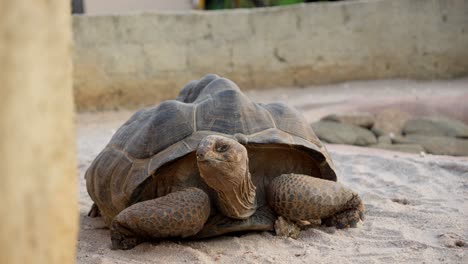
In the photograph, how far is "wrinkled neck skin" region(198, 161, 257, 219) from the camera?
2660mm

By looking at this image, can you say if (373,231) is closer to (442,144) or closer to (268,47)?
(442,144)

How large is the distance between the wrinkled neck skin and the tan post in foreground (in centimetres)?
132

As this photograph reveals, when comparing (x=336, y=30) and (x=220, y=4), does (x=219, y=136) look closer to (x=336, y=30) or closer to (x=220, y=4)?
(x=336, y=30)

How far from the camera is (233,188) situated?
2.76 m

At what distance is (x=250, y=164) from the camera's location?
304cm

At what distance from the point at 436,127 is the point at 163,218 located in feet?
14.1

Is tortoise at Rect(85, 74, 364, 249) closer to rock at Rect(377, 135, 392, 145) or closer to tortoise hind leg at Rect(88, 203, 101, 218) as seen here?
tortoise hind leg at Rect(88, 203, 101, 218)

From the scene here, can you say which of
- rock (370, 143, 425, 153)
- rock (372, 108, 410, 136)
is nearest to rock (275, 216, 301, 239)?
rock (370, 143, 425, 153)

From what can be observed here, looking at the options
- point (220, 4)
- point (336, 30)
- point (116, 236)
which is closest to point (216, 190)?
point (116, 236)

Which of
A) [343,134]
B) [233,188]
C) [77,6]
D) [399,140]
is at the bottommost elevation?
[399,140]

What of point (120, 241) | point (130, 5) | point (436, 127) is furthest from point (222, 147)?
point (130, 5)

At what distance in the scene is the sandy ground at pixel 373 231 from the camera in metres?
2.67

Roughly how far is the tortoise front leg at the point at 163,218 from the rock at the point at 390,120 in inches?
154

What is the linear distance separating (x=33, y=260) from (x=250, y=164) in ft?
6.18
